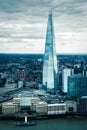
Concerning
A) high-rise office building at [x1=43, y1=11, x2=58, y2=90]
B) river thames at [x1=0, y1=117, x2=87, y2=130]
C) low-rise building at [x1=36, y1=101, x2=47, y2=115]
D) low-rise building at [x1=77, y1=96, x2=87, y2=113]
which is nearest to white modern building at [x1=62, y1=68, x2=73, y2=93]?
high-rise office building at [x1=43, y1=11, x2=58, y2=90]

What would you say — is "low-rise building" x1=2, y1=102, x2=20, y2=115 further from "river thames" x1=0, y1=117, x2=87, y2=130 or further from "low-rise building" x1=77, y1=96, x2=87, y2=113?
"low-rise building" x1=77, y1=96, x2=87, y2=113

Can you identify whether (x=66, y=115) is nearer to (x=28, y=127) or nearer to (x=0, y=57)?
(x=28, y=127)

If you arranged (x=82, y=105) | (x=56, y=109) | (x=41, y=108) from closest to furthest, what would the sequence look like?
(x=56, y=109), (x=41, y=108), (x=82, y=105)

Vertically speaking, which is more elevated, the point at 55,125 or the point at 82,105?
the point at 82,105

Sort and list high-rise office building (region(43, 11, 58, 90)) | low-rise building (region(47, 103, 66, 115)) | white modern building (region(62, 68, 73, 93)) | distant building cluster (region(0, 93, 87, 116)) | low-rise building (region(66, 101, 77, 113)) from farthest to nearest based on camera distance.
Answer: white modern building (region(62, 68, 73, 93))
high-rise office building (region(43, 11, 58, 90))
low-rise building (region(66, 101, 77, 113))
distant building cluster (region(0, 93, 87, 116))
low-rise building (region(47, 103, 66, 115))

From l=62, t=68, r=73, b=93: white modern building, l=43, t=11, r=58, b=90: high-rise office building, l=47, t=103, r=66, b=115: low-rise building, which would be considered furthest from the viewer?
l=62, t=68, r=73, b=93: white modern building

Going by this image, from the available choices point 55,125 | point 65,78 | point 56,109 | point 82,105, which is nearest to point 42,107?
point 56,109

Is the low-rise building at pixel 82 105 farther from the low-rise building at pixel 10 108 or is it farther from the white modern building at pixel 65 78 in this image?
the white modern building at pixel 65 78

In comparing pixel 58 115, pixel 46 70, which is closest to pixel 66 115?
pixel 58 115

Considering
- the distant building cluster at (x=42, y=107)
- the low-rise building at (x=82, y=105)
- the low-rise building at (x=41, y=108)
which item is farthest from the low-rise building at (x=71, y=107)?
the low-rise building at (x=41, y=108)

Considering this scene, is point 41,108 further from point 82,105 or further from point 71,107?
point 82,105
